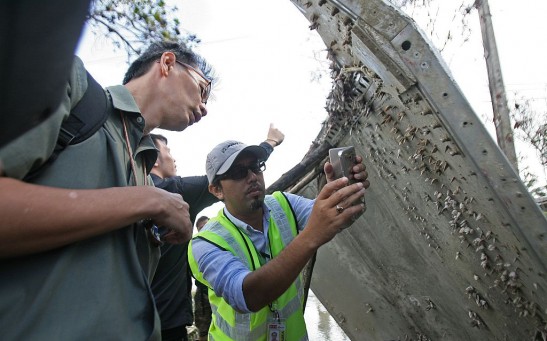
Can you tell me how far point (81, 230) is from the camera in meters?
1.02

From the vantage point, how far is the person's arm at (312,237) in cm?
182

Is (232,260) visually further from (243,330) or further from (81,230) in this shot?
(81,230)

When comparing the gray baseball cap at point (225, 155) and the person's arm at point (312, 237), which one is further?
the gray baseball cap at point (225, 155)

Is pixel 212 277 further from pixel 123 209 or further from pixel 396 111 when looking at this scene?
pixel 396 111

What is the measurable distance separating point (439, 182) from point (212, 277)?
136 cm

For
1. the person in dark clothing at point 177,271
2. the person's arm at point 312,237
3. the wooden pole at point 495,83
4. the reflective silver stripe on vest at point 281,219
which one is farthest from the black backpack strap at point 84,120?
the wooden pole at point 495,83

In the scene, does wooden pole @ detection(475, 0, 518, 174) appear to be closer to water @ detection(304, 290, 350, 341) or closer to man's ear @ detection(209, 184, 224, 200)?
water @ detection(304, 290, 350, 341)

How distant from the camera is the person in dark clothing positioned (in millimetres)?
3025

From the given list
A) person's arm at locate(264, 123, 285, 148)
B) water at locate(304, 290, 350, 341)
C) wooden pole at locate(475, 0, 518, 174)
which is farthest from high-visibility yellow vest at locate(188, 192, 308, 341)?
water at locate(304, 290, 350, 341)

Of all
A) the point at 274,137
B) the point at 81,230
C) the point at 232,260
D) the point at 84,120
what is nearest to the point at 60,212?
the point at 81,230

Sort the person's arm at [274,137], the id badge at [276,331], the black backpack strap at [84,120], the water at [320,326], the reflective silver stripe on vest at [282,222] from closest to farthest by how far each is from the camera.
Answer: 1. the black backpack strap at [84,120]
2. the id badge at [276,331]
3. the reflective silver stripe on vest at [282,222]
4. the person's arm at [274,137]
5. the water at [320,326]

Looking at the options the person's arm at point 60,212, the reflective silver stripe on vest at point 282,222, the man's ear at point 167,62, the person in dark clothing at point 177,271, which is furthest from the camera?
the person in dark clothing at point 177,271

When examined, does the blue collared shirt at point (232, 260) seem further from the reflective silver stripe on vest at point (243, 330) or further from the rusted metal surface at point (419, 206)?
the rusted metal surface at point (419, 206)

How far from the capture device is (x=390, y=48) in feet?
5.92
